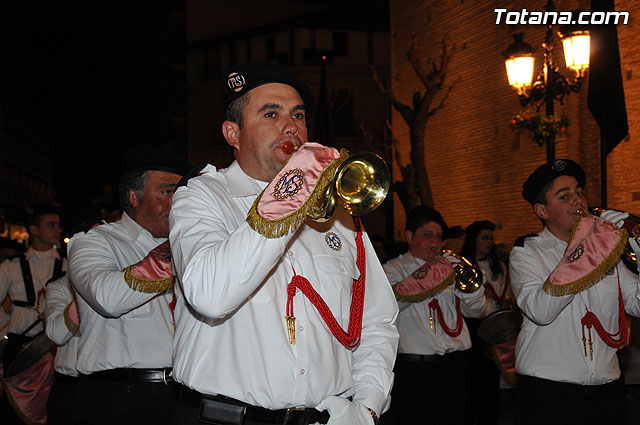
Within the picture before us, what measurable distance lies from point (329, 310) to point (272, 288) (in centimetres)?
25

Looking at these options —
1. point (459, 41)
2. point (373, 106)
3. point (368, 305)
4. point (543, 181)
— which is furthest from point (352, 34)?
point (368, 305)

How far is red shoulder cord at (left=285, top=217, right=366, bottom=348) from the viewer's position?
2.99 m

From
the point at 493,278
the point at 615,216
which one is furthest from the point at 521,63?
the point at 615,216

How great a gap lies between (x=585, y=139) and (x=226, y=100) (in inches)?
480

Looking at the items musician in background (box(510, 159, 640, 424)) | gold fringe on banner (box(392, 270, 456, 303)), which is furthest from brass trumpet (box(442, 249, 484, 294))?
musician in background (box(510, 159, 640, 424))

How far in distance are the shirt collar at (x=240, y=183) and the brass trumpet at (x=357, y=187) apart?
0.56 meters

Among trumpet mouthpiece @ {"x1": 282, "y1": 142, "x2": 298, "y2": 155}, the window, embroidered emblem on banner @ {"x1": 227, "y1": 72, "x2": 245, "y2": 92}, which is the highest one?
the window

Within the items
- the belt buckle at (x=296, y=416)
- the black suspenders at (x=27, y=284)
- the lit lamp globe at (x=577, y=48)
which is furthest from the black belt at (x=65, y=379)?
the lit lamp globe at (x=577, y=48)

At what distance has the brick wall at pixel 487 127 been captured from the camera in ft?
44.1

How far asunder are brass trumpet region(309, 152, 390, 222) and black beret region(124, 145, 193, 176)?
8.60ft

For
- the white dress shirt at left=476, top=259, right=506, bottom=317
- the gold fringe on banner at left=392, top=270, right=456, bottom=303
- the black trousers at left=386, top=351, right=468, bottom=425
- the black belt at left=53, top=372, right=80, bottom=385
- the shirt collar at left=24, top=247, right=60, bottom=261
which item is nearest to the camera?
the black belt at left=53, top=372, right=80, bottom=385

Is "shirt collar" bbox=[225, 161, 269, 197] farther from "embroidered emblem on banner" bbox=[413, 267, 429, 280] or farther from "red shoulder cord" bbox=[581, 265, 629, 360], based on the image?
"embroidered emblem on banner" bbox=[413, 267, 429, 280]

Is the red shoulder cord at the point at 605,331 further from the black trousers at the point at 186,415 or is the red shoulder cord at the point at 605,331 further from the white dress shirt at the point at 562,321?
the black trousers at the point at 186,415

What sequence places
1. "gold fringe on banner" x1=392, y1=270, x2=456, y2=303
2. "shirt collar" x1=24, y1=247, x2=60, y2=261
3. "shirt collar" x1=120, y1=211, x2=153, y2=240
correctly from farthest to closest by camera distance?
"shirt collar" x1=24, y1=247, x2=60, y2=261 → "gold fringe on banner" x1=392, y1=270, x2=456, y2=303 → "shirt collar" x1=120, y1=211, x2=153, y2=240
